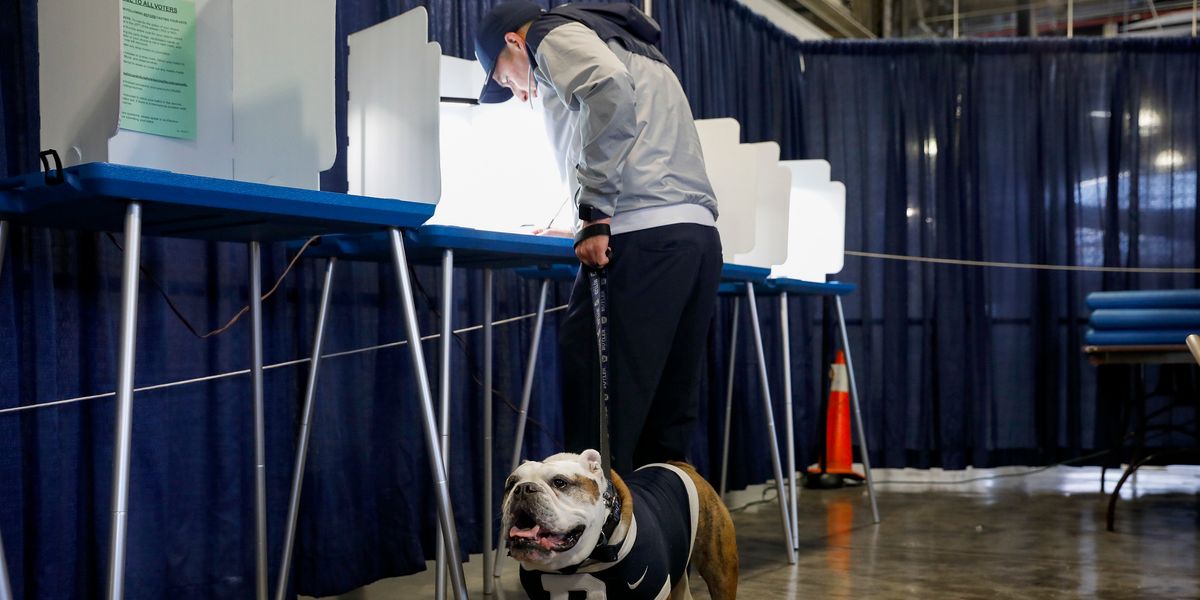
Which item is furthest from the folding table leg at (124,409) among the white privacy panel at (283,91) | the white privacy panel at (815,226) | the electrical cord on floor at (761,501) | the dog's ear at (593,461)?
the electrical cord on floor at (761,501)

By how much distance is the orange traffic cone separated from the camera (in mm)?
5031

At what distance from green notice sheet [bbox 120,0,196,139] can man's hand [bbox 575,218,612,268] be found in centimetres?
70

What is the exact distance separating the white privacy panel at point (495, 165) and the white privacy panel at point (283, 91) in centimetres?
66

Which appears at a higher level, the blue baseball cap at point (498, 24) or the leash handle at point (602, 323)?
the blue baseball cap at point (498, 24)

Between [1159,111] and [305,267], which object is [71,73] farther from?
[1159,111]

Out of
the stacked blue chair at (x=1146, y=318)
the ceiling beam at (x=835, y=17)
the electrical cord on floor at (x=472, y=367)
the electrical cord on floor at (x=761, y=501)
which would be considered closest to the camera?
the electrical cord on floor at (x=472, y=367)

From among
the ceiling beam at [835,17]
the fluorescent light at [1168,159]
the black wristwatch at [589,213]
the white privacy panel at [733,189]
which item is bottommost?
the black wristwatch at [589,213]

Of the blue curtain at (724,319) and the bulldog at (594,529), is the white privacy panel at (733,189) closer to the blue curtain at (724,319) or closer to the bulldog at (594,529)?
the blue curtain at (724,319)

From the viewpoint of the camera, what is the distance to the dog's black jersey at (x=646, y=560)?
1674 millimetres

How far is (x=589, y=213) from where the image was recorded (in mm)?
1946

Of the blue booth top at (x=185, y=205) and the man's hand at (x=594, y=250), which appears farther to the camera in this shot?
the man's hand at (x=594, y=250)

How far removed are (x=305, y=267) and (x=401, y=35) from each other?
751mm

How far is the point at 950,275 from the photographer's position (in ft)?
18.2

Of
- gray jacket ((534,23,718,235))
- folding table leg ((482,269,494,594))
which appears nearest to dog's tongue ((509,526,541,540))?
gray jacket ((534,23,718,235))
